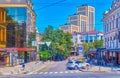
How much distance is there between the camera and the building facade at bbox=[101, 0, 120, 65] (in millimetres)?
60781

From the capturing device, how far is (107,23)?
71125 mm

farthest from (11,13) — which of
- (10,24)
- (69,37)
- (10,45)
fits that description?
(69,37)

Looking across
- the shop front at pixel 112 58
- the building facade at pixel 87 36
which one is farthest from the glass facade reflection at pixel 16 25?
the building facade at pixel 87 36

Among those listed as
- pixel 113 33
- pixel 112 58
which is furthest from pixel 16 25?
pixel 112 58

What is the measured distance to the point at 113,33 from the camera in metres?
64.8

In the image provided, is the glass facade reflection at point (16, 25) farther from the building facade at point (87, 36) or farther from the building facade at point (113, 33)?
the building facade at point (87, 36)

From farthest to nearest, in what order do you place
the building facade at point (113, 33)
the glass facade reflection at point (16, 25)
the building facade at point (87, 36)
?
the building facade at point (87, 36)
the glass facade reflection at point (16, 25)
the building facade at point (113, 33)

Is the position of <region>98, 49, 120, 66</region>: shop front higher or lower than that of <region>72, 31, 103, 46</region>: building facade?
lower

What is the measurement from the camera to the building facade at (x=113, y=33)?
60.8 metres

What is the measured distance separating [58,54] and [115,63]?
4216 centimetres

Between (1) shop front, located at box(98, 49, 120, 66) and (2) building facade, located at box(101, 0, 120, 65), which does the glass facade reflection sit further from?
(1) shop front, located at box(98, 49, 120, 66)

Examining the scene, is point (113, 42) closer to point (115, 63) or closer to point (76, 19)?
point (115, 63)

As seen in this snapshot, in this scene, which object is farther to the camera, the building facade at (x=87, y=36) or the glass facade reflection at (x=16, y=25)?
the building facade at (x=87, y=36)

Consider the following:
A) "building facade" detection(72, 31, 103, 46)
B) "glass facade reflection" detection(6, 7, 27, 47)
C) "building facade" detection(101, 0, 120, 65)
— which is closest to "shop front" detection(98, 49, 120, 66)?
"building facade" detection(101, 0, 120, 65)
